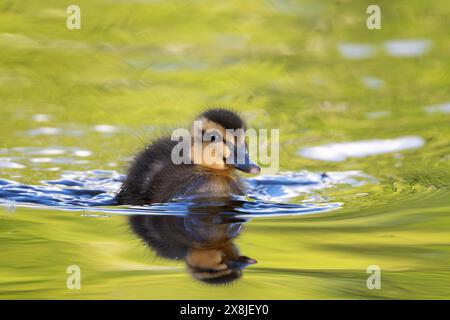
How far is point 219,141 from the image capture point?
6.28 meters

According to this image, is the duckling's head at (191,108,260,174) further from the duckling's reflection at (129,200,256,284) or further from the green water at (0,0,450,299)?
the green water at (0,0,450,299)

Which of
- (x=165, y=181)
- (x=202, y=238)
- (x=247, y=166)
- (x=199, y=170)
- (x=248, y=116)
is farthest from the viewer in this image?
(x=248, y=116)

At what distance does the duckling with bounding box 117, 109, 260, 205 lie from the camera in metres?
6.20

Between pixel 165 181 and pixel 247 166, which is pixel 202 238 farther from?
pixel 165 181

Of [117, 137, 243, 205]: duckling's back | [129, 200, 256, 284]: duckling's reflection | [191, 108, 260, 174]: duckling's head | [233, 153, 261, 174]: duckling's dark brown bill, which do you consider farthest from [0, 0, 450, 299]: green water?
[191, 108, 260, 174]: duckling's head

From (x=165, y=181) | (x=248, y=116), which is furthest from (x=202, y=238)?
(x=248, y=116)

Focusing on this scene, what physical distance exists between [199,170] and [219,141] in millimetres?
279

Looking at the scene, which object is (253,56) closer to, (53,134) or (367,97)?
(367,97)

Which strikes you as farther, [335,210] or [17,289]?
[335,210]
